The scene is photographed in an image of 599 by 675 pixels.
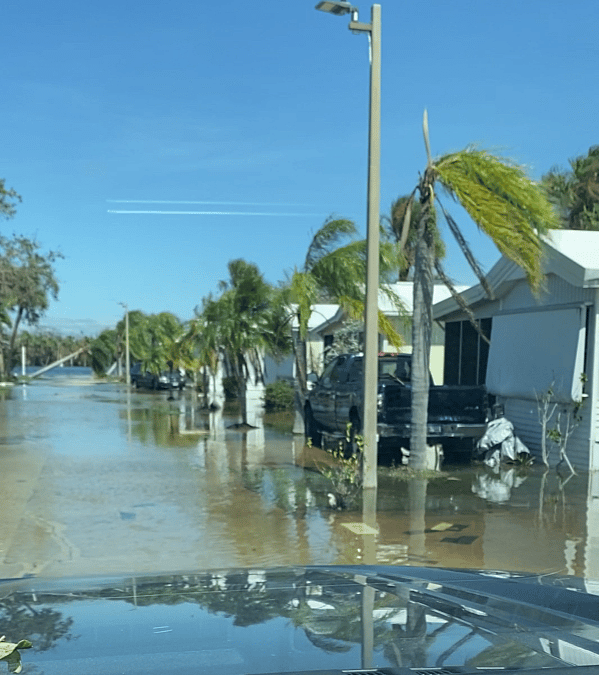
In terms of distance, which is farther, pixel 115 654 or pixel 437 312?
pixel 437 312

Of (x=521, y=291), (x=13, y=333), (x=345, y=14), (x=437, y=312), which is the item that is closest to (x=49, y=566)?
(x=345, y=14)

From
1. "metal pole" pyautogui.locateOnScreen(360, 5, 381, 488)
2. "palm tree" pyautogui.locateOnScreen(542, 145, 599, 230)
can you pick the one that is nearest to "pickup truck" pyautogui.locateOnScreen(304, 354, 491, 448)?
"metal pole" pyautogui.locateOnScreen(360, 5, 381, 488)

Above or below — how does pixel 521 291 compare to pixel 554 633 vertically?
above

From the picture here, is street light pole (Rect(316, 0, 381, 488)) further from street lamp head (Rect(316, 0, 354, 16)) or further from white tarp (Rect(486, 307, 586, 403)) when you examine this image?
white tarp (Rect(486, 307, 586, 403))

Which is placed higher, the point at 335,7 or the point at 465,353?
the point at 335,7

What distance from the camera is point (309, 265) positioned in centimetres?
1800

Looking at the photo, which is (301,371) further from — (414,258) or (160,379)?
(160,379)

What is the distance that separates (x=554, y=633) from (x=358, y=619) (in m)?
0.57

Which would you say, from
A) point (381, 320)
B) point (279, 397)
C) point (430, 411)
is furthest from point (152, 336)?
point (430, 411)

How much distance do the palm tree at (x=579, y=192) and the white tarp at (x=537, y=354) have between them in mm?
15840

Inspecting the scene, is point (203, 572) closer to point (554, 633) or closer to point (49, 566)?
point (554, 633)

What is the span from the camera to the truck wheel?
18494mm

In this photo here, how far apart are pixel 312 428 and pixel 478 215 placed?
805 centimetres

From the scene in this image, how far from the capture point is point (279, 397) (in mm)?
28797
